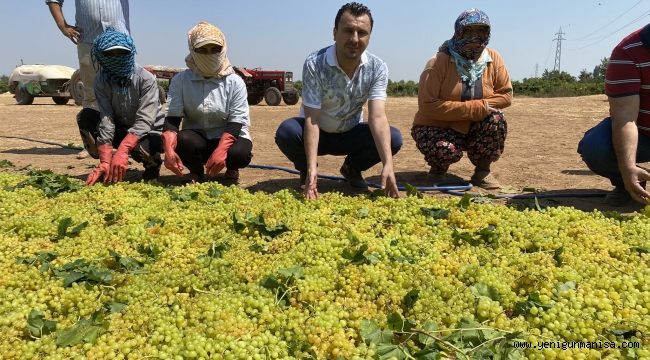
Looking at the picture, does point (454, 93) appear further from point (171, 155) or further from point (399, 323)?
point (399, 323)

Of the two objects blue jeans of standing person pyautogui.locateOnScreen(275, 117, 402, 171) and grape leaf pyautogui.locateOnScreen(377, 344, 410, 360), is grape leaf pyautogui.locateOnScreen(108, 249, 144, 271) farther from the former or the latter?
blue jeans of standing person pyautogui.locateOnScreen(275, 117, 402, 171)

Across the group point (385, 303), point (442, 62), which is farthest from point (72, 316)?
point (442, 62)

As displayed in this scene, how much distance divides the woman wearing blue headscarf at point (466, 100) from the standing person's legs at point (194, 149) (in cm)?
203

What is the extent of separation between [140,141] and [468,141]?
3.09 meters

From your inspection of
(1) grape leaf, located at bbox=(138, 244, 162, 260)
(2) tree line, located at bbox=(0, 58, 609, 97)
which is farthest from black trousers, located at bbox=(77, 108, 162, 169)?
(2) tree line, located at bbox=(0, 58, 609, 97)

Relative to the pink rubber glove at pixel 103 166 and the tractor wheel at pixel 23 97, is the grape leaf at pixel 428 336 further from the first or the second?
the tractor wheel at pixel 23 97

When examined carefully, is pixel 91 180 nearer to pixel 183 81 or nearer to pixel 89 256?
pixel 183 81

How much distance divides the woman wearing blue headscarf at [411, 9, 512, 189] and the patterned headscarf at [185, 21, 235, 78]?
6.04 ft

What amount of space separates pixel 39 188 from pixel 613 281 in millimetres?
4175

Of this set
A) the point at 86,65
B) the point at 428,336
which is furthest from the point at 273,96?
the point at 428,336

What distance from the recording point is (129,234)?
3090 millimetres

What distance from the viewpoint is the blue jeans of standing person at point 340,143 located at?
4473mm

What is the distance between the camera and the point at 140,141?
15.7 ft

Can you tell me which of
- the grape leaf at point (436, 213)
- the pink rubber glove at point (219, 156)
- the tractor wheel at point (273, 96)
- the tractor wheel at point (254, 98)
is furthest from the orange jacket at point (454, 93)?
the tractor wheel at point (254, 98)
